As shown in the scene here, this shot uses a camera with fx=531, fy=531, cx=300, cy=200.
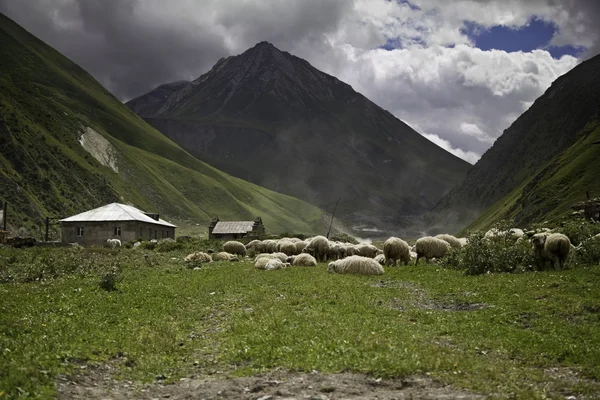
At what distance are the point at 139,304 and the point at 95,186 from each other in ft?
473

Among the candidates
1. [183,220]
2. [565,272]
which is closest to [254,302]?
[565,272]

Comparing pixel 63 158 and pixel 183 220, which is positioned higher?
pixel 63 158

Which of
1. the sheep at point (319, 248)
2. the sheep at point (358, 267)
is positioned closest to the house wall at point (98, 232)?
the sheep at point (319, 248)

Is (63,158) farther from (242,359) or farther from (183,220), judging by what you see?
(242,359)

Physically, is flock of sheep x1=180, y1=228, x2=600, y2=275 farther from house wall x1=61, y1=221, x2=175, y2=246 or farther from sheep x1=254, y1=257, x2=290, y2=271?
house wall x1=61, y1=221, x2=175, y2=246

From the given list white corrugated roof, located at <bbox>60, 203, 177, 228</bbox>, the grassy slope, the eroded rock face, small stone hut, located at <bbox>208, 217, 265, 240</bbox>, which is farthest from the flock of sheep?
the eroded rock face

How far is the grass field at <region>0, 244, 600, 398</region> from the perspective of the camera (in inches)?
440

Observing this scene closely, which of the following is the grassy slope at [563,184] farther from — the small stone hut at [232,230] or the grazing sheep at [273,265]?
the grazing sheep at [273,265]

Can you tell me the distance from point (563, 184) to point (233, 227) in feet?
238

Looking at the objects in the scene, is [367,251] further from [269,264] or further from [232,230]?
[232,230]

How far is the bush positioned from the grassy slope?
245 ft

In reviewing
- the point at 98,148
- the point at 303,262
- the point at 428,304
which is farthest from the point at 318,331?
the point at 98,148

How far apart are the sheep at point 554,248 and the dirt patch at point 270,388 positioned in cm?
1992

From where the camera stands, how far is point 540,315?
17.0m
